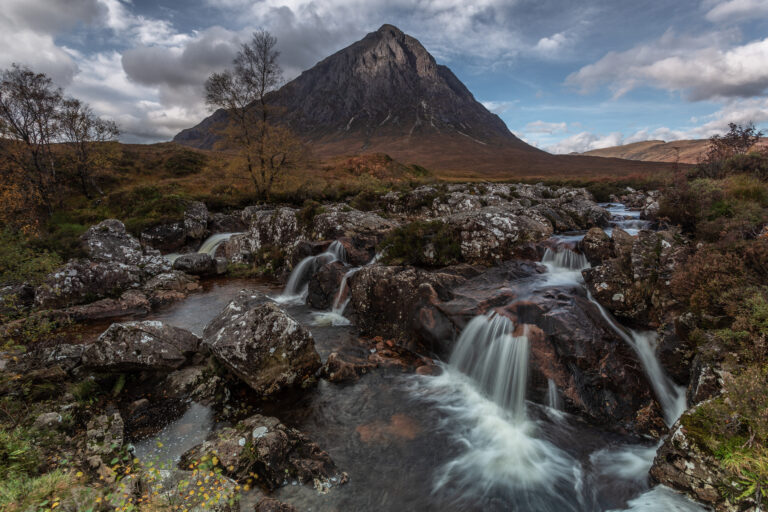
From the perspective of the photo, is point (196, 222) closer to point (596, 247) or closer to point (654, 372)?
point (596, 247)

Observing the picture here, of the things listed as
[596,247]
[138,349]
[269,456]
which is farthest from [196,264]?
[596,247]

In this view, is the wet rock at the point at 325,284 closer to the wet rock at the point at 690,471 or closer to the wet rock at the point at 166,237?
the wet rock at the point at 690,471

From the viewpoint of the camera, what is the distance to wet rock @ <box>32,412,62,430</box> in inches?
207

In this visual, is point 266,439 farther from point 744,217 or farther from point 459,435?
point 744,217

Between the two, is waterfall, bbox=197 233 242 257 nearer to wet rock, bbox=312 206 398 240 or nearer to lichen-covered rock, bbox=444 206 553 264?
wet rock, bbox=312 206 398 240

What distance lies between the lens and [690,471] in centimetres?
451

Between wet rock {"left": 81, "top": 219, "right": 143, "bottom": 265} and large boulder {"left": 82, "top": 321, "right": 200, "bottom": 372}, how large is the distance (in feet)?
33.5

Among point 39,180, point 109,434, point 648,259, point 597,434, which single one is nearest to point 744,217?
point 648,259

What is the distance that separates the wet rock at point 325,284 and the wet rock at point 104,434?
24.7ft

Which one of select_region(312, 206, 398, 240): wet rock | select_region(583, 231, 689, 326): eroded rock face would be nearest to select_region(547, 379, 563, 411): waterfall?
select_region(583, 231, 689, 326): eroded rock face

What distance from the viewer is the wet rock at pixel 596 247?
10.5 meters

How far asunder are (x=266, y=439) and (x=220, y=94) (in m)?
25.7

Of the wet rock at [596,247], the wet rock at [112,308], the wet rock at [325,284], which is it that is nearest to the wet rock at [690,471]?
the wet rock at [596,247]

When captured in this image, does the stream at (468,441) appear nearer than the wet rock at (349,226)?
Yes
